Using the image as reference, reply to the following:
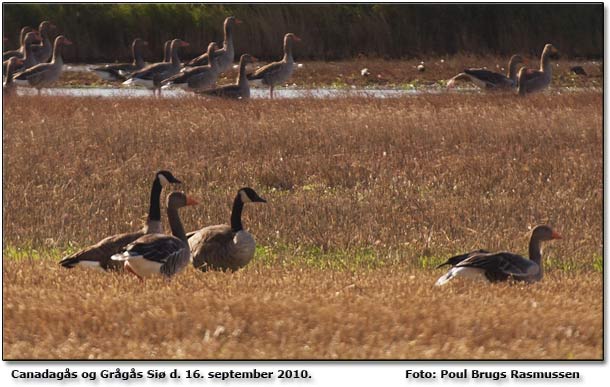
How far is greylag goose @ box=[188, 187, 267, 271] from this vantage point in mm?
11719

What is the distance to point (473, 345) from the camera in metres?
8.37

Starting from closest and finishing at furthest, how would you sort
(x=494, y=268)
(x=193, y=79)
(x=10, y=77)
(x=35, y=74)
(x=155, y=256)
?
(x=155, y=256)
(x=494, y=268)
(x=10, y=77)
(x=193, y=79)
(x=35, y=74)

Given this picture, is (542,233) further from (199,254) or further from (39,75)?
(39,75)

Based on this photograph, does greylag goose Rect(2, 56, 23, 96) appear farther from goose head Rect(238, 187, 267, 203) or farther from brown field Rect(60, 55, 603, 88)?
goose head Rect(238, 187, 267, 203)

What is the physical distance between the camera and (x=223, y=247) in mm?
11734

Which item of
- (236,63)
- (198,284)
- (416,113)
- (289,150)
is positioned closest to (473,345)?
(198,284)

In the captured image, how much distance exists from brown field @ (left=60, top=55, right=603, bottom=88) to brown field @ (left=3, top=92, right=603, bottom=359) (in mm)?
9722

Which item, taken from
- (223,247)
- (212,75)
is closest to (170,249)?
(223,247)

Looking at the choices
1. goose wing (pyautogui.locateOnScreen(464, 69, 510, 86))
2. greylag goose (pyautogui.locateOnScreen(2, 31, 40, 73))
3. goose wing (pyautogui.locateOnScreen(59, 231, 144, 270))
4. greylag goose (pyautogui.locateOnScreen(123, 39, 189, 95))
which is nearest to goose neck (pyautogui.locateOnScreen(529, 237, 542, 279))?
goose wing (pyautogui.locateOnScreen(59, 231, 144, 270))

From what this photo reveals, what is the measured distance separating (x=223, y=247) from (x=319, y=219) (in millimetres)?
3745

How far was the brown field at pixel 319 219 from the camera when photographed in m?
8.51

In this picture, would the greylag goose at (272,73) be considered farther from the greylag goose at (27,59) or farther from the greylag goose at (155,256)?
the greylag goose at (155,256)

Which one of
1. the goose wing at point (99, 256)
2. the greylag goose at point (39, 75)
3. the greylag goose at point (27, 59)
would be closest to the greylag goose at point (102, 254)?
the goose wing at point (99, 256)

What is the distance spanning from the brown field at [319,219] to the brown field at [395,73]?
9722 millimetres
